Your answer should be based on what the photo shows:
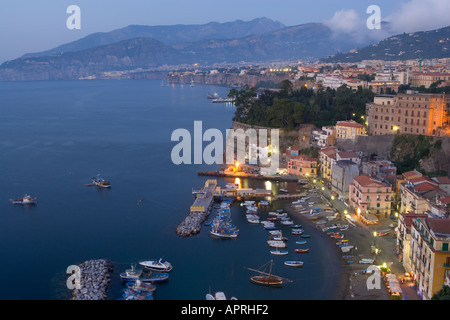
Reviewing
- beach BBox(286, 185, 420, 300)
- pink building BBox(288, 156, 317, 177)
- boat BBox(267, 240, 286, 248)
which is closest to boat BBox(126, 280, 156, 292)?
boat BBox(267, 240, 286, 248)

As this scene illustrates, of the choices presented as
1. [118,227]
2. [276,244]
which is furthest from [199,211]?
[276,244]

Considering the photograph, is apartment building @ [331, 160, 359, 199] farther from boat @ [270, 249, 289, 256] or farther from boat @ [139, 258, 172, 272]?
boat @ [139, 258, 172, 272]

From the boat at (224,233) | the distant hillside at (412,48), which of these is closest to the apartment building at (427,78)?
the boat at (224,233)

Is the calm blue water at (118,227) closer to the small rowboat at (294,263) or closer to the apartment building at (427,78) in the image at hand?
the small rowboat at (294,263)
